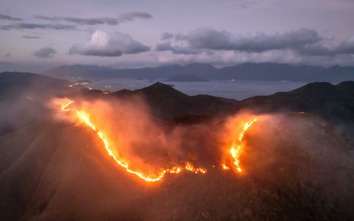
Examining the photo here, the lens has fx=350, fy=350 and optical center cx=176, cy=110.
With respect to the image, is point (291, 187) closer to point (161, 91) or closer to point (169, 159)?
point (169, 159)

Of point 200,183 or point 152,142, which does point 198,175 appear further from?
point 152,142

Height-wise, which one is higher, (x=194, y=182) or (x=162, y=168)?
(x=194, y=182)

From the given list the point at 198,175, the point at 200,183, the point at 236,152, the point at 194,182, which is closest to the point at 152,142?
the point at 236,152

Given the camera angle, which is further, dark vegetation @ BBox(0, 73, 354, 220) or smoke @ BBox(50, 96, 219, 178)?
smoke @ BBox(50, 96, 219, 178)

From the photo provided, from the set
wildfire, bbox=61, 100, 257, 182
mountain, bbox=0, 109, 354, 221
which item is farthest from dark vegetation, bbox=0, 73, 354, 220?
wildfire, bbox=61, 100, 257, 182

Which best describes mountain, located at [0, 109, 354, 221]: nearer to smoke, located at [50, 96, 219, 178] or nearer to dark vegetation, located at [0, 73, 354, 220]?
dark vegetation, located at [0, 73, 354, 220]

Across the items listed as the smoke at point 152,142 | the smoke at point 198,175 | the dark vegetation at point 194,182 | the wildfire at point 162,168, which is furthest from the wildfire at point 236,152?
the smoke at point 152,142

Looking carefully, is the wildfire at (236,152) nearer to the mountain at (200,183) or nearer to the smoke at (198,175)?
the smoke at (198,175)

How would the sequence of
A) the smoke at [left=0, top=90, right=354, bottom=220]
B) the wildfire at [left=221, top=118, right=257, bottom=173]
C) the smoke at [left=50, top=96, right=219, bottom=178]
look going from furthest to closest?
1. the smoke at [left=50, top=96, right=219, bottom=178]
2. the wildfire at [left=221, top=118, right=257, bottom=173]
3. the smoke at [left=0, top=90, right=354, bottom=220]

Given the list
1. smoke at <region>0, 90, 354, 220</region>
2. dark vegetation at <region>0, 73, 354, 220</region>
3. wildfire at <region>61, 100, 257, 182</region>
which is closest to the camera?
dark vegetation at <region>0, 73, 354, 220</region>
